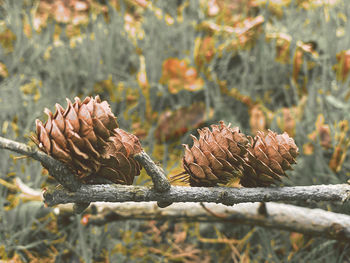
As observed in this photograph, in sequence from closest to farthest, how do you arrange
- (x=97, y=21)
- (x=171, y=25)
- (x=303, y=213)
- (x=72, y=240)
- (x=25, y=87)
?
1. (x=303, y=213)
2. (x=72, y=240)
3. (x=25, y=87)
4. (x=171, y=25)
5. (x=97, y=21)

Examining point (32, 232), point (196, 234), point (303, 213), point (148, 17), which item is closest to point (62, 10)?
point (148, 17)

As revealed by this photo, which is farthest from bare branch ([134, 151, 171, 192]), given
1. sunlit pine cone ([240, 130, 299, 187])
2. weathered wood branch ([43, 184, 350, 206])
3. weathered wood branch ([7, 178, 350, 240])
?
weathered wood branch ([7, 178, 350, 240])

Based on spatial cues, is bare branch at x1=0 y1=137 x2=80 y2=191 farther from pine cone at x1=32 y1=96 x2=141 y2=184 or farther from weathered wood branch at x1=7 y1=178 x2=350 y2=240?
weathered wood branch at x1=7 y1=178 x2=350 y2=240

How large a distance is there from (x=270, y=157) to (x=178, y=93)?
0.82 meters

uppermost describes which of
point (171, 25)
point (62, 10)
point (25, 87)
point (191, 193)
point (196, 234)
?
point (62, 10)

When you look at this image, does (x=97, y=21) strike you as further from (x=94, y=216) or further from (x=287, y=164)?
(x=287, y=164)

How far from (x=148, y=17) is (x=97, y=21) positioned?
A: 0.27 meters

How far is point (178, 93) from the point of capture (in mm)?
1410

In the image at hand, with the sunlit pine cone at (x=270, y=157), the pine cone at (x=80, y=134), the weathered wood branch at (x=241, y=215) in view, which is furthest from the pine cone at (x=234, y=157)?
the weathered wood branch at (x=241, y=215)

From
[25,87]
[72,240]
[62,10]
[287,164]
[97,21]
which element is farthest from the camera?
[62,10]

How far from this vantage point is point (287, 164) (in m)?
0.63

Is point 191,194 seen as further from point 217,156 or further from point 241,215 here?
point 241,215

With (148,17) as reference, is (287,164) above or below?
below

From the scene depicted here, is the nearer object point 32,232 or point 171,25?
point 32,232
